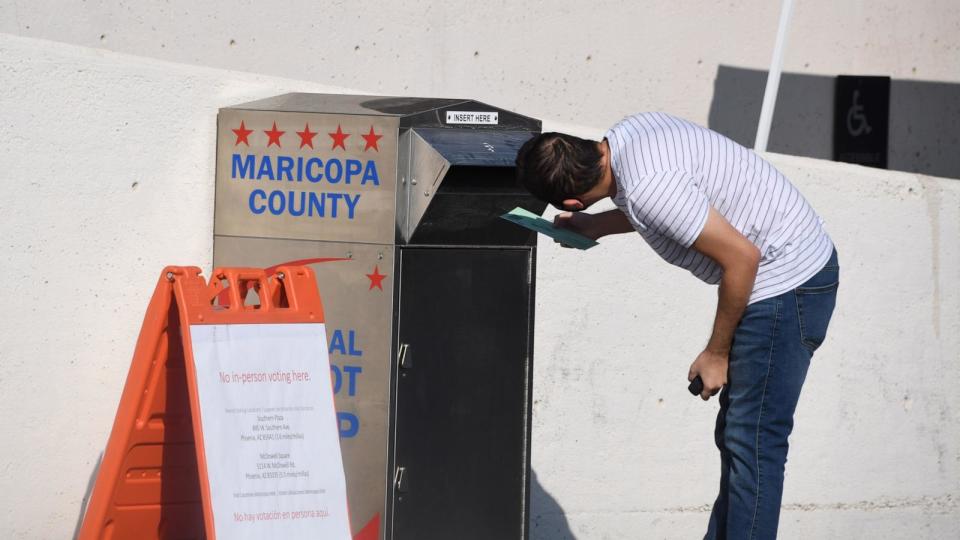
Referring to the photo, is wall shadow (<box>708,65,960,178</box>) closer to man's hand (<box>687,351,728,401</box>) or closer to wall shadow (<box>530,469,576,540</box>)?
wall shadow (<box>530,469,576,540</box>)

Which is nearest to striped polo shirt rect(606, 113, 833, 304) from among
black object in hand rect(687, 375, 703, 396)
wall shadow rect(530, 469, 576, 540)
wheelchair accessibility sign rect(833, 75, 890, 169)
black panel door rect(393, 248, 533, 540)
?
black object in hand rect(687, 375, 703, 396)

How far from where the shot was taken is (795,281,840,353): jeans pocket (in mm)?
3328

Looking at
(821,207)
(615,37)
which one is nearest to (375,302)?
(821,207)

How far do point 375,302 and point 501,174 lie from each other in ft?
1.97

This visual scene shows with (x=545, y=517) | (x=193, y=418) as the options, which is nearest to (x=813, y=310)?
(x=193, y=418)

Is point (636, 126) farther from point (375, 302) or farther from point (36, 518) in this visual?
point (36, 518)

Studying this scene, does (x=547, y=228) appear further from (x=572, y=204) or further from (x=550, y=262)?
(x=550, y=262)

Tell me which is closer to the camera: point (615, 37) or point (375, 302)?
point (375, 302)

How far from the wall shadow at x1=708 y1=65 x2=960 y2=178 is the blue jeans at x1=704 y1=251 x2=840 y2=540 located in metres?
3.84

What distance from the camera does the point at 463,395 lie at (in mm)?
4125

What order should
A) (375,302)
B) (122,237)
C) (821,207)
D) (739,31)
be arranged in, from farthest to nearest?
(739,31) < (821,207) < (122,237) < (375,302)

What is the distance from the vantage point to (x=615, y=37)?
21.9 feet

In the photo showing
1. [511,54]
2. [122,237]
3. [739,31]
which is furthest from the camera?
[739,31]

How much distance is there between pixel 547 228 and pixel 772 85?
2.94 metres
